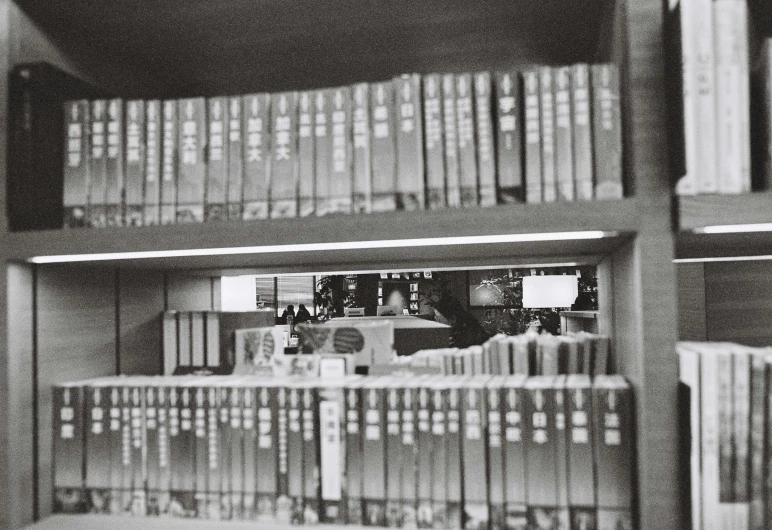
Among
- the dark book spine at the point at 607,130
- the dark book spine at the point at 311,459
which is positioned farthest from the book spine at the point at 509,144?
the dark book spine at the point at 311,459

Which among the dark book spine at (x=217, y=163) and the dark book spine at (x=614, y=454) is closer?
the dark book spine at (x=614, y=454)

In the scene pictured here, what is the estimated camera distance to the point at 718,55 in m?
0.86

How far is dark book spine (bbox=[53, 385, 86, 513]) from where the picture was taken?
3.71 ft

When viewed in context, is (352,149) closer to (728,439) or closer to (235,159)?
(235,159)

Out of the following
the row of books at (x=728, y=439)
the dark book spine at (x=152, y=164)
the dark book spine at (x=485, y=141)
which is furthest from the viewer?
the dark book spine at (x=152, y=164)

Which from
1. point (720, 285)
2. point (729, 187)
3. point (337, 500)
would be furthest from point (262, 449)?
point (720, 285)

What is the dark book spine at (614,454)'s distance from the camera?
933mm

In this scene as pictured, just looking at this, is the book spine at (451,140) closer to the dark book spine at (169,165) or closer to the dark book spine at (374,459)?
the dark book spine at (374,459)

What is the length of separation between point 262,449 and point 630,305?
660 mm

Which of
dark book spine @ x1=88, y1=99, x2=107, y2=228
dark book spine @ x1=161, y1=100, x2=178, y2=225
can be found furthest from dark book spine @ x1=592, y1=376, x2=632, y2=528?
dark book spine @ x1=88, y1=99, x2=107, y2=228

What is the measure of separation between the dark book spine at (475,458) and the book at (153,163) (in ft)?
2.03

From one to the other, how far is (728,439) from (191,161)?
948 millimetres

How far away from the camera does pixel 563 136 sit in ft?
3.10

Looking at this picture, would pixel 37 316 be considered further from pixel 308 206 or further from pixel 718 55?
pixel 718 55
